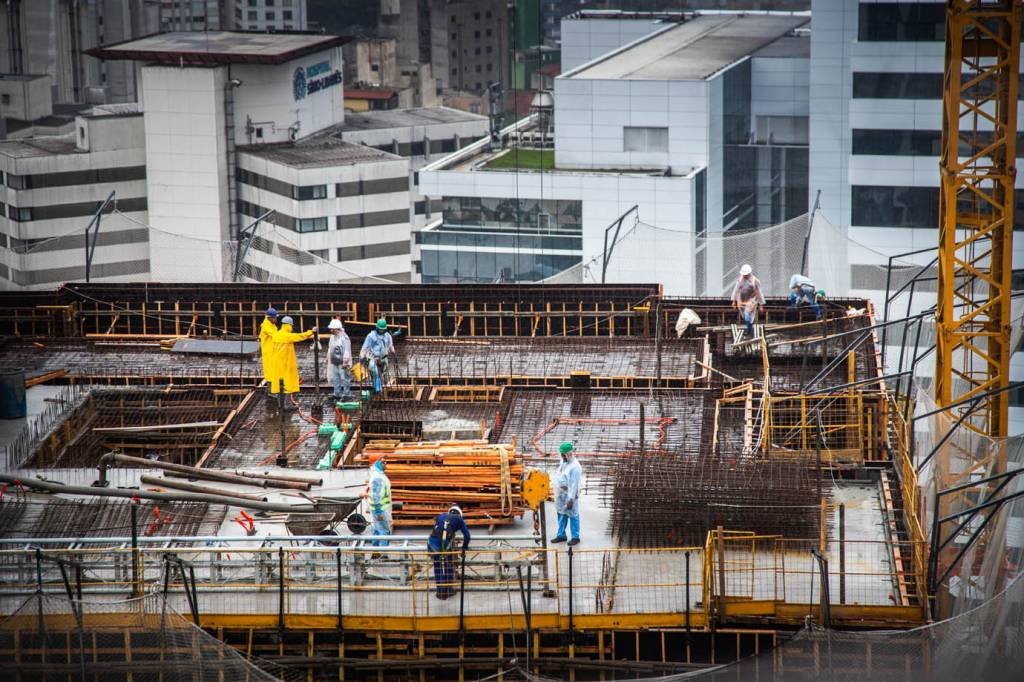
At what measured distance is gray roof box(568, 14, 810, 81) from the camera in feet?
228

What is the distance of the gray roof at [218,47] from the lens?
7650 cm

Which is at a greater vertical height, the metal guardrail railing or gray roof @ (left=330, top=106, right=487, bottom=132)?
gray roof @ (left=330, top=106, right=487, bottom=132)

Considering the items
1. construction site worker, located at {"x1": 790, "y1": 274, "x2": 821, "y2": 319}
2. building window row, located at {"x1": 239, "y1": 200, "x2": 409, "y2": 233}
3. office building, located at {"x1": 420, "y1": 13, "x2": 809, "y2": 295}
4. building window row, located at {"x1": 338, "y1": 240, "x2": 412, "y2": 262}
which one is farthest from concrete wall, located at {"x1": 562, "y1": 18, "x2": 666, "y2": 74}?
construction site worker, located at {"x1": 790, "y1": 274, "x2": 821, "y2": 319}

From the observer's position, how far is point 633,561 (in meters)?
21.2

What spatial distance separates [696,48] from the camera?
252ft

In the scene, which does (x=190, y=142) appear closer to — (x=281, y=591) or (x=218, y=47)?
(x=218, y=47)

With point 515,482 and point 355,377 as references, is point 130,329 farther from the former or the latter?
point 515,482

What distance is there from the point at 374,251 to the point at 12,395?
53.0m

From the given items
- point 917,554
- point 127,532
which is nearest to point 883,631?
point 917,554

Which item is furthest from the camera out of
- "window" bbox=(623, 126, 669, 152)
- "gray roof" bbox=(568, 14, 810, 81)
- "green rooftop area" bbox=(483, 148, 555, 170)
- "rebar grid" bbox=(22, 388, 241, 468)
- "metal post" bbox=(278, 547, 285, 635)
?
"gray roof" bbox=(568, 14, 810, 81)

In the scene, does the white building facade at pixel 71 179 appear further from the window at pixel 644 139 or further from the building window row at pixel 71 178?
the window at pixel 644 139

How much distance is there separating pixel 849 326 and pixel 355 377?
9.11 meters

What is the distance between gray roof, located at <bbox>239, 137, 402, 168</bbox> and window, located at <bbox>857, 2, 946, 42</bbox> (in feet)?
106

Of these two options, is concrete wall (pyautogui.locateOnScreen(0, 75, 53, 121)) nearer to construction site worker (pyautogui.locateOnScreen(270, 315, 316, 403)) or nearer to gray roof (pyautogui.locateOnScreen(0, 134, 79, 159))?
gray roof (pyautogui.locateOnScreen(0, 134, 79, 159))
